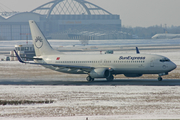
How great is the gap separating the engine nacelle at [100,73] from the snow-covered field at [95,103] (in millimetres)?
7113

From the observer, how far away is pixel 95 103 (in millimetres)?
28672

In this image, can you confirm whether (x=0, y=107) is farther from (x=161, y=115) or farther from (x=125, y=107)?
(x=161, y=115)

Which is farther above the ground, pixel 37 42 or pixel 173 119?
pixel 37 42

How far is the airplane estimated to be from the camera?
4475 centimetres

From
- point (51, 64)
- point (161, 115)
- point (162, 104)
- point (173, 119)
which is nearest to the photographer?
point (173, 119)

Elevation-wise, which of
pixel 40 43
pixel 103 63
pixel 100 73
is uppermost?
pixel 40 43

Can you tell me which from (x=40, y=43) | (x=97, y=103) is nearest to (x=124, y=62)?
(x=40, y=43)

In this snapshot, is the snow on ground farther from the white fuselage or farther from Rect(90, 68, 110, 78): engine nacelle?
the white fuselage

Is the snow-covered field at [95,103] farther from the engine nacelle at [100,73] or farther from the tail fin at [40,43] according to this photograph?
the tail fin at [40,43]

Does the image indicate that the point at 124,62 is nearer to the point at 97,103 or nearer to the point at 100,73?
the point at 100,73

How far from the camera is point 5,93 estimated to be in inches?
1390

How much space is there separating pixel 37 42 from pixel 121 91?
22.2 metres

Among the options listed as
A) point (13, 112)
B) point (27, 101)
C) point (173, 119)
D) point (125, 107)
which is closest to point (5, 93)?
point (27, 101)

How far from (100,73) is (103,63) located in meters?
2.17
